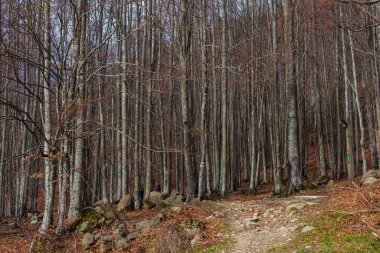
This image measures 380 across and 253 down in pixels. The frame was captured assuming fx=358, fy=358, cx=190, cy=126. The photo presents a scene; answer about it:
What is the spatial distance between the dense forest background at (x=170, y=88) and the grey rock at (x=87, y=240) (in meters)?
0.87

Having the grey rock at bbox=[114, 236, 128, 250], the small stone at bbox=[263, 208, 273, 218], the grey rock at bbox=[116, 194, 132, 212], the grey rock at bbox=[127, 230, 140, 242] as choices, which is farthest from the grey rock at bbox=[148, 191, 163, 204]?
the small stone at bbox=[263, 208, 273, 218]

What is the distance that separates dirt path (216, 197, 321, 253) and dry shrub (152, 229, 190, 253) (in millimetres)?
1161

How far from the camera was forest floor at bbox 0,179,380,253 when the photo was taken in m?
7.06

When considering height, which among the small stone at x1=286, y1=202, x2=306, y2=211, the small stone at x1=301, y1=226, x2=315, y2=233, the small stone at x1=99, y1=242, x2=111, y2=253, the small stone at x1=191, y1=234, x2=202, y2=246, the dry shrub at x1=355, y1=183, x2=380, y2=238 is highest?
the dry shrub at x1=355, y1=183, x2=380, y2=238

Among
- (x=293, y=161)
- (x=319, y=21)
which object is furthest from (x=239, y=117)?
(x=293, y=161)

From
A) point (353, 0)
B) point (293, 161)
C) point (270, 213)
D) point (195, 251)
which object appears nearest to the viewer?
point (353, 0)

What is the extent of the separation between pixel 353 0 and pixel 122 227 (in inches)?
320

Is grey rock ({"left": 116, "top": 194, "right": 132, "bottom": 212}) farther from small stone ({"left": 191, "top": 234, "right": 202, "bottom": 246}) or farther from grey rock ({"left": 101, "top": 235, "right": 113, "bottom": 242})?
small stone ({"left": 191, "top": 234, "right": 202, "bottom": 246})

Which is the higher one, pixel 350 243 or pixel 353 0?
pixel 353 0

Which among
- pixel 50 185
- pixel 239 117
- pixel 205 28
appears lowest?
pixel 50 185

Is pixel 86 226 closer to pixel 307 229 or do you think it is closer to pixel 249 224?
pixel 249 224

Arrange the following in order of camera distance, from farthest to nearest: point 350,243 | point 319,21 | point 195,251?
point 319,21, point 195,251, point 350,243

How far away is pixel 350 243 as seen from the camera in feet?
21.9

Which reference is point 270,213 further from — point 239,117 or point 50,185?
point 239,117
